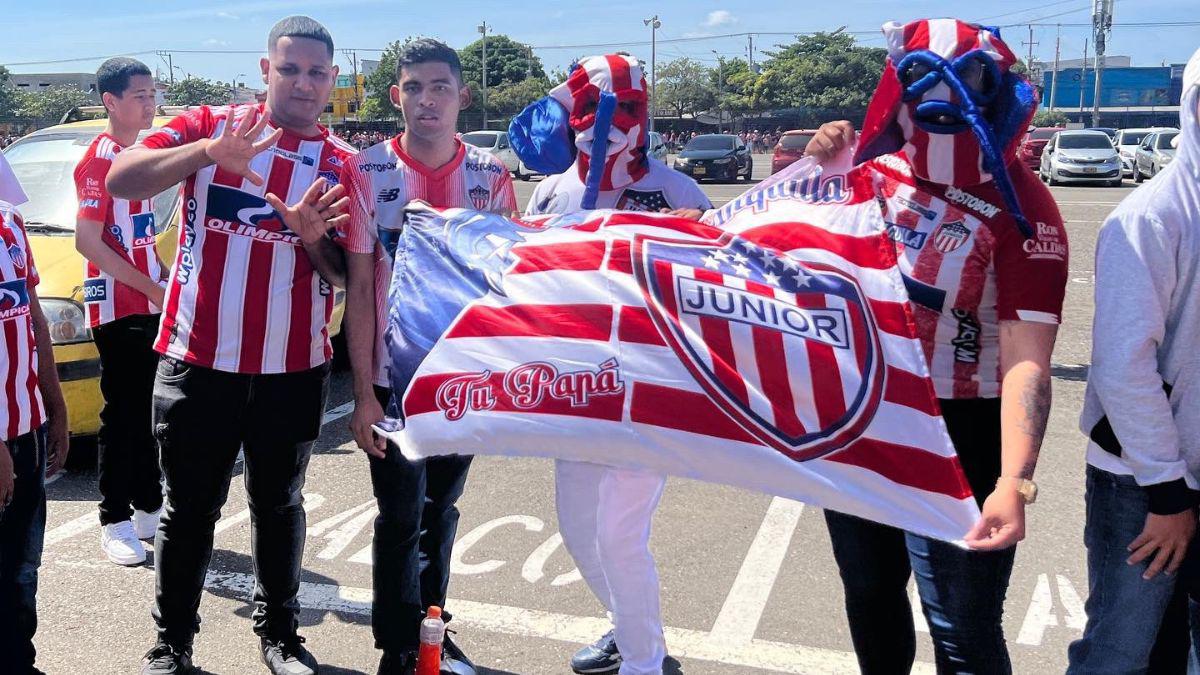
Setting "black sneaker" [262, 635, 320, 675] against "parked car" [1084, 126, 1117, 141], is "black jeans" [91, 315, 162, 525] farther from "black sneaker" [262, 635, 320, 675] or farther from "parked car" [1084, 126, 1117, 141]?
"parked car" [1084, 126, 1117, 141]

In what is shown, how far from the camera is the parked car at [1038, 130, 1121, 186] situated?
2792 centimetres

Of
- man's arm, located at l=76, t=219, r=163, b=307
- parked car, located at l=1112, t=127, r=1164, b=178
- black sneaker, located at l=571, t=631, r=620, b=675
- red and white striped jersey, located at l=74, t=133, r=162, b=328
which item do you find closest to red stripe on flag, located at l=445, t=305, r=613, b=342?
black sneaker, located at l=571, t=631, r=620, b=675

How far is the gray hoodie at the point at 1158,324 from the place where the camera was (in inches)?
89.9

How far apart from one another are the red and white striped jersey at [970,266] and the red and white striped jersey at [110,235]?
11.8ft

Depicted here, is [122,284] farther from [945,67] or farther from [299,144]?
[945,67]

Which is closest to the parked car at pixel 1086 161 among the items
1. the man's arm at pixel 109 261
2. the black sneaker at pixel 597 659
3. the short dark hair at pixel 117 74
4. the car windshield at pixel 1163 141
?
the car windshield at pixel 1163 141

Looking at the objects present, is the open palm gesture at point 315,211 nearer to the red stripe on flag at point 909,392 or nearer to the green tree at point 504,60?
the red stripe on flag at point 909,392

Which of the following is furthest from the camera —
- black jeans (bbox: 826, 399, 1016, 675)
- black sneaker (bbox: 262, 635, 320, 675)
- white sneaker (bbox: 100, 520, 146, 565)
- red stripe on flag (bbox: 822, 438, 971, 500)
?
white sneaker (bbox: 100, 520, 146, 565)

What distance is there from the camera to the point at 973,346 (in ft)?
8.27

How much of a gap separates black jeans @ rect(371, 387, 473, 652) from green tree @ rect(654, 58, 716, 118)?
83797mm

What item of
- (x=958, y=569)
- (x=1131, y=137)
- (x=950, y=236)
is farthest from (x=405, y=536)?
(x=1131, y=137)

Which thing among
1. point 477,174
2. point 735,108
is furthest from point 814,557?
point 735,108

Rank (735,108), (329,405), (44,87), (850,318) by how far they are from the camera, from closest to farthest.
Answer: (850,318) → (329,405) → (735,108) → (44,87)

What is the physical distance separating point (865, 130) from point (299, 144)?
187 centimetres
